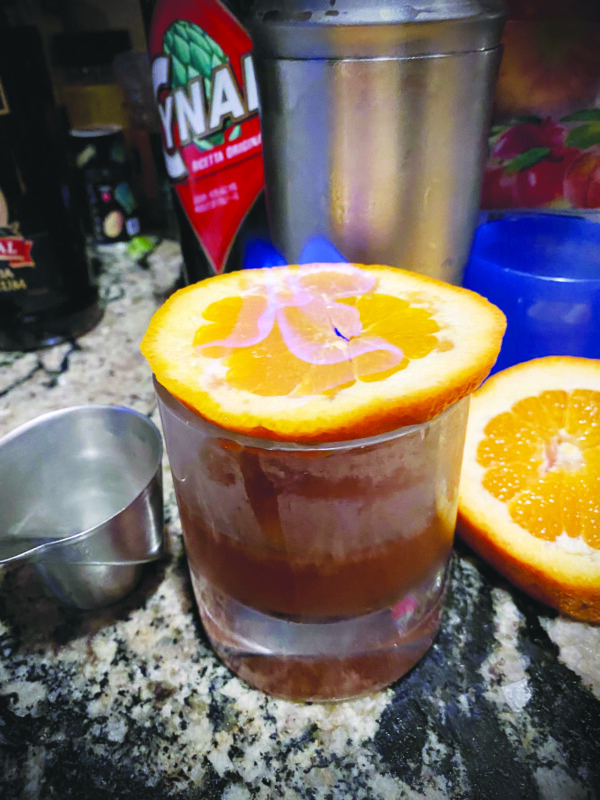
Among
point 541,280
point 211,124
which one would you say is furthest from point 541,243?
point 211,124

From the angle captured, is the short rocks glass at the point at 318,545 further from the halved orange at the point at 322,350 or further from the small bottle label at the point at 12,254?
the small bottle label at the point at 12,254

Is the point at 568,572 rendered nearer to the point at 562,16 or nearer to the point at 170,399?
the point at 170,399

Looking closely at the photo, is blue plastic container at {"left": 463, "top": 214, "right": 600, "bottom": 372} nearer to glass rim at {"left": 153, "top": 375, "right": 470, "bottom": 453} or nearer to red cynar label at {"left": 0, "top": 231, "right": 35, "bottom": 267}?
glass rim at {"left": 153, "top": 375, "right": 470, "bottom": 453}

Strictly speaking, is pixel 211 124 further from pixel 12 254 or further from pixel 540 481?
pixel 540 481

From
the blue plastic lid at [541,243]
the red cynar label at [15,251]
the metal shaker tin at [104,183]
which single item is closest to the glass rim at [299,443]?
the blue plastic lid at [541,243]

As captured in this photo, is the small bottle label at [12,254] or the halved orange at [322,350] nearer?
the halved orange at [322,350]

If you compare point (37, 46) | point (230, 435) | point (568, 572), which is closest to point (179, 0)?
point (37, 46)
